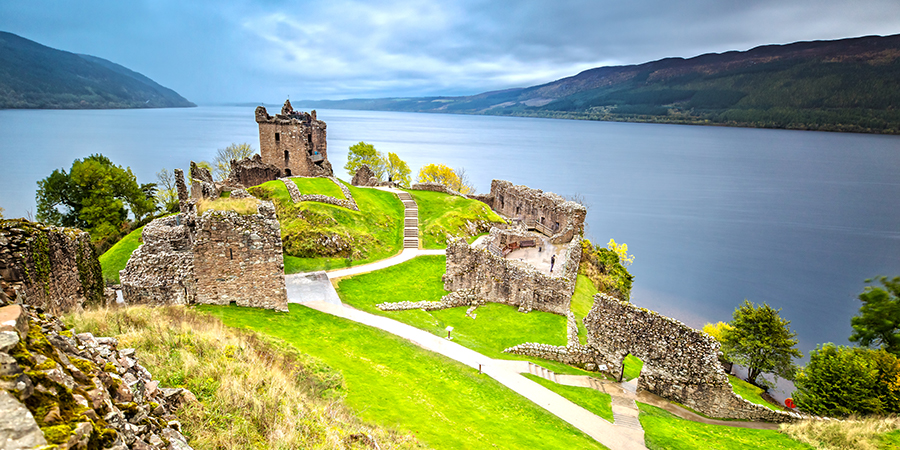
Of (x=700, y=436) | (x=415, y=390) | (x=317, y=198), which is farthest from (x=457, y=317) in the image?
(x=317, y=198)

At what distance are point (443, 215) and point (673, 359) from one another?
24717 millimetres

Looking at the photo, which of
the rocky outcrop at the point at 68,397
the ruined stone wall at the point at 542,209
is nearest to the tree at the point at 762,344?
the ruined stone wall at the point at 542,209

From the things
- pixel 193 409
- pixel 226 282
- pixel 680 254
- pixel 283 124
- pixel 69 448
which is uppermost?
pixel 283 124

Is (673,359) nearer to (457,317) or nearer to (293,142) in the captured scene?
(457,317)

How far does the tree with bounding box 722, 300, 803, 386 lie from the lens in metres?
25.7

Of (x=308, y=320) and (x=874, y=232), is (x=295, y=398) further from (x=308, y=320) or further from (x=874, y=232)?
(x=874, y=232)

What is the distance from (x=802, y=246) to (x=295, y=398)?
8547 centimetres

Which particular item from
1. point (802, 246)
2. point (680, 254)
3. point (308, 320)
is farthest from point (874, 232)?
point (308, 320)

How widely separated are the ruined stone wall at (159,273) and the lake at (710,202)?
47424mm

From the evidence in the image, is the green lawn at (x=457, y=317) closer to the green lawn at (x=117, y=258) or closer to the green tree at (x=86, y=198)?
the green lawn at (x=117, y=258)

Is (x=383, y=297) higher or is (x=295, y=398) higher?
(x=295, y=398)

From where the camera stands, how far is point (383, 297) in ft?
82.3

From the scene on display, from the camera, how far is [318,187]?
3622 centimetres

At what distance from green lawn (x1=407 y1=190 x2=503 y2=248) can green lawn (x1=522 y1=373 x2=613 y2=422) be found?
17.9 metres
